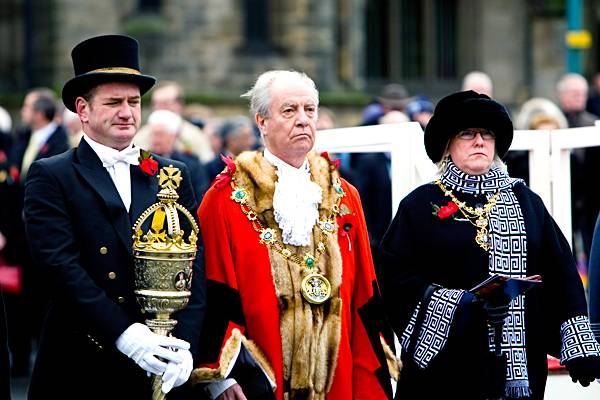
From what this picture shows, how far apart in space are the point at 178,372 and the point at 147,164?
2.94ft

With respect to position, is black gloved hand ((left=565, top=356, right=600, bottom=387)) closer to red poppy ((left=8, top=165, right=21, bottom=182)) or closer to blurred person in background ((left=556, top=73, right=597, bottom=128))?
red poppy ((left=8, top=165, right=21, bottom=182))

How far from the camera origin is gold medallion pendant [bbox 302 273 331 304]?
244 inches

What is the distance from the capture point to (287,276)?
244 inches

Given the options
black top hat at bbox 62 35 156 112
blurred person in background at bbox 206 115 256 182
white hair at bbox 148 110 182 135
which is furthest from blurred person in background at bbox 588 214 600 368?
blurred person in background at bbox 206 115 256 182

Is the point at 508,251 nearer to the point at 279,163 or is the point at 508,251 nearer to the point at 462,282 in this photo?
the point at 462,282

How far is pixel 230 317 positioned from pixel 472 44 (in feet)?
82.1

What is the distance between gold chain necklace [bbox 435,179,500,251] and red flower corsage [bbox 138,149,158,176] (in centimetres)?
133

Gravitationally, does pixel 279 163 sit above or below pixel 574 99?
below

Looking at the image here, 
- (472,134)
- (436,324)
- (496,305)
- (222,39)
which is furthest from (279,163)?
(222,39)

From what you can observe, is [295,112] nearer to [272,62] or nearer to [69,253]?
[69,253]

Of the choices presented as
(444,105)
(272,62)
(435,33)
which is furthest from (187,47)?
(444,105)

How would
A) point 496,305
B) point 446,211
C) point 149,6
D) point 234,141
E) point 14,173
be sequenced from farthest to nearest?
1. point 149,6
2. point 14,173
3. point 234,141
4. point 446,211
5. point 496,305

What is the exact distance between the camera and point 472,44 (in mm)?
30516

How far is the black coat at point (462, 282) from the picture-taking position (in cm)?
629
